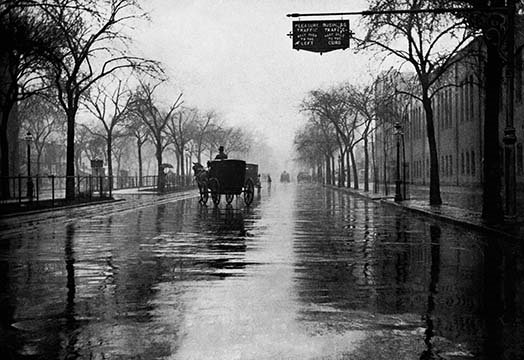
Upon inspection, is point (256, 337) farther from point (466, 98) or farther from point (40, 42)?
point (466, 98)

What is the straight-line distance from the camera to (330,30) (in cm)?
2034

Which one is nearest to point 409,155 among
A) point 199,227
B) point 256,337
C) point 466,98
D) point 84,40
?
point 466,98

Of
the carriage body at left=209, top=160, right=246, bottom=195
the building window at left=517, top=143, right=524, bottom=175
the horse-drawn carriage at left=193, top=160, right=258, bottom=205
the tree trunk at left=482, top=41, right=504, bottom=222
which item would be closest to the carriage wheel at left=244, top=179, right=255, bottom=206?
the horse-drawn carriage at left=193, top=160, right=258, bottom=205

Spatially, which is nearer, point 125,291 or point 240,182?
point 125,291

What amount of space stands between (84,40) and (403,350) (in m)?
32.4

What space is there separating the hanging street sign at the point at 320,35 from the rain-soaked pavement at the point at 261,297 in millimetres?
7332

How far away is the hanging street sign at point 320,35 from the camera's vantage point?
794 inches

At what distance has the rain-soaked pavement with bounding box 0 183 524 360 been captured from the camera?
550cm

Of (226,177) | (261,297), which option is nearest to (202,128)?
(226,177)

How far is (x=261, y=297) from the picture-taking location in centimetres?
771

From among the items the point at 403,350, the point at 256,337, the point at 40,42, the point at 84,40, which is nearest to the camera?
the point at 403,350

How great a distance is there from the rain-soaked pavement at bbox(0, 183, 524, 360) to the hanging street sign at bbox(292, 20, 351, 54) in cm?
733

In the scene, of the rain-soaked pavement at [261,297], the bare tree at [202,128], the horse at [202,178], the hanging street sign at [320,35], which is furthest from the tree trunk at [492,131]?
the bare tree at [202,128]

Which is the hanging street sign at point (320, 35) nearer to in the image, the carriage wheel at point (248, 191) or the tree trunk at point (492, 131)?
the tree trunk at point (492, 131)
